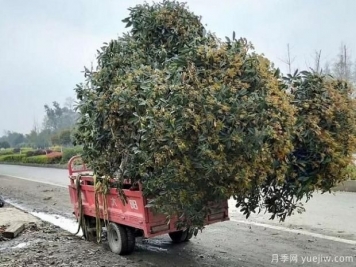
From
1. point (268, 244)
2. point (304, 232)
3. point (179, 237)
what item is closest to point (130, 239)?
point (179, 237)

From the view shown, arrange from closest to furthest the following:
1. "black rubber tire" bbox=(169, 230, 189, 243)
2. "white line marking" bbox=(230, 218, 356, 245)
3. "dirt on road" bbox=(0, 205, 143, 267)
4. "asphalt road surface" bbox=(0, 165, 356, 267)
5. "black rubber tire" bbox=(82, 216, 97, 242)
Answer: "asphalt road surface" bbox=(0, 165, 356, 267)
"dirt on road" bbox=(0, 205, 143, 267)
"white line marking" bbox=(230, 218, 356, 245)
"black rubber tire" bbox=(169, 230, 189, 243)
"black rubber tire" bbox=(82, 216, 97, 242)

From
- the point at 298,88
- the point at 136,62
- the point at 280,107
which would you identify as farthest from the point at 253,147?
the point at 136,62

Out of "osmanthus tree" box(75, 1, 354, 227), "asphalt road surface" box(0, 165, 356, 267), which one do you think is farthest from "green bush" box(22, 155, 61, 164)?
"osmanthus tree" box(75, 1, 354, 227)

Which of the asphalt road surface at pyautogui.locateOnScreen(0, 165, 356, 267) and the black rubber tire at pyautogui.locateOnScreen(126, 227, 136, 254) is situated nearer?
the asphalt road surface at pyautogui.locateOnScreen(0, 165, 356, 267)

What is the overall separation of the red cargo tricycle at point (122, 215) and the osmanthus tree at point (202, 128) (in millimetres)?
420

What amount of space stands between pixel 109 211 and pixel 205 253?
4.33 ft

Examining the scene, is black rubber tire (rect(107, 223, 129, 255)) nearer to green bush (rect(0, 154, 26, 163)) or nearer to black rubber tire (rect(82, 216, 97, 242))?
black rubber tire (rect(82, 216, 97, 242))

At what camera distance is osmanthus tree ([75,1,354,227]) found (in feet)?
11.4

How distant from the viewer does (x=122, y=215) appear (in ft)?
16.2

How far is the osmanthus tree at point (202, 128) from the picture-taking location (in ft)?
11.4

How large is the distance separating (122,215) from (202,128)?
201 centimetres

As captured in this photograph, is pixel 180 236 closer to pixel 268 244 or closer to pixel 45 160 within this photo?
pixel 268 244

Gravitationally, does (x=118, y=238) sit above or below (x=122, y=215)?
below

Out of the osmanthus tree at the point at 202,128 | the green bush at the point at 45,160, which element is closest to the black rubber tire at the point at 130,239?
the osmanthus tree at the point at 202,128
